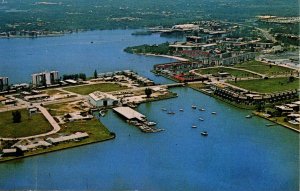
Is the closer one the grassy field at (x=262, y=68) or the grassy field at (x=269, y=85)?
the grassy field at (x=269, y=85)

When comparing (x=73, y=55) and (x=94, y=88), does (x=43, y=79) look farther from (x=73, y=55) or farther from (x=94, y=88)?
(x=73, y=55)

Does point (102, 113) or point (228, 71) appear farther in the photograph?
point (228, 71)

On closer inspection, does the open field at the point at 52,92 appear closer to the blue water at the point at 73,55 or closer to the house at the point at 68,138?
the blue water at the point at 73,55

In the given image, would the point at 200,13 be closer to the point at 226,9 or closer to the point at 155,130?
the point at 226,9

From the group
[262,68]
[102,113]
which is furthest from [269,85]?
[102,113]

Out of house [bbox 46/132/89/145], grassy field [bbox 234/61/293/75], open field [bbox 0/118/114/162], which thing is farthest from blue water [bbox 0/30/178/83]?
house [bbox 46/132/89/145]

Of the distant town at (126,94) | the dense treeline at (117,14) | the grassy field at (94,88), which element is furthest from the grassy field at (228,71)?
the dense treeline at (117,14)

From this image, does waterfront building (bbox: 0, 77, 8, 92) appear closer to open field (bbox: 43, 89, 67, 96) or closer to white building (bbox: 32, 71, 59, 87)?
white building (bbox: 32, 71, 59, 87)
